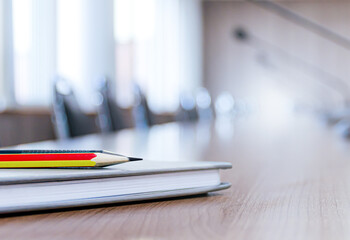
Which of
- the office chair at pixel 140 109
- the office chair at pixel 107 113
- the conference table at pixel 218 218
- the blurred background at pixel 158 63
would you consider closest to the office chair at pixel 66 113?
the blurred background at pixel 158 63

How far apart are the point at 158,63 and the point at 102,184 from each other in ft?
19.5

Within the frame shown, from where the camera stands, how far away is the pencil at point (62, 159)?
0.29 m

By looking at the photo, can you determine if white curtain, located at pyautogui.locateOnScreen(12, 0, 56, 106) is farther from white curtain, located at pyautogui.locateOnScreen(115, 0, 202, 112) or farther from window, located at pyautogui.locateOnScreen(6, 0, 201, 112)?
white curtain, located at pyautogui.locateOnScreen(115, 0, 202, 112)

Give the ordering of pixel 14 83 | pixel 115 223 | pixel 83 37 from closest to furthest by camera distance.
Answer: pixel 115 223
pixel 14 83
pixel 83 37

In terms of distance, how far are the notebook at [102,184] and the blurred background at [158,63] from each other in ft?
3.37

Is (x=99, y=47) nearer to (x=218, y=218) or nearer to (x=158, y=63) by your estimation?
(x=158, y=63)

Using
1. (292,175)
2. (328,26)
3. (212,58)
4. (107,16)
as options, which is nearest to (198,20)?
(212,58)

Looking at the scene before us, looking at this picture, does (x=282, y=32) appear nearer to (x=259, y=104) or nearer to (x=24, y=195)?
(x=259, y=104)

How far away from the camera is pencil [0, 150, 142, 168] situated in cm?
29

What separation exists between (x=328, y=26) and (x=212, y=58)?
2.30m

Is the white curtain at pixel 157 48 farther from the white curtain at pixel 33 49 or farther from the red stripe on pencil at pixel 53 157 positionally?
the red stripe on pencil at pixel 53 157

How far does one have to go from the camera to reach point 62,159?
29cm

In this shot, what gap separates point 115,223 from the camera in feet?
0.84

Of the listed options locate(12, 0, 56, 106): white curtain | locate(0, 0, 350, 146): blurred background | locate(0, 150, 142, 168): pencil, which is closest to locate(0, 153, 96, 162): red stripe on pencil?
locate(0, 150, 142, 168): pencil
